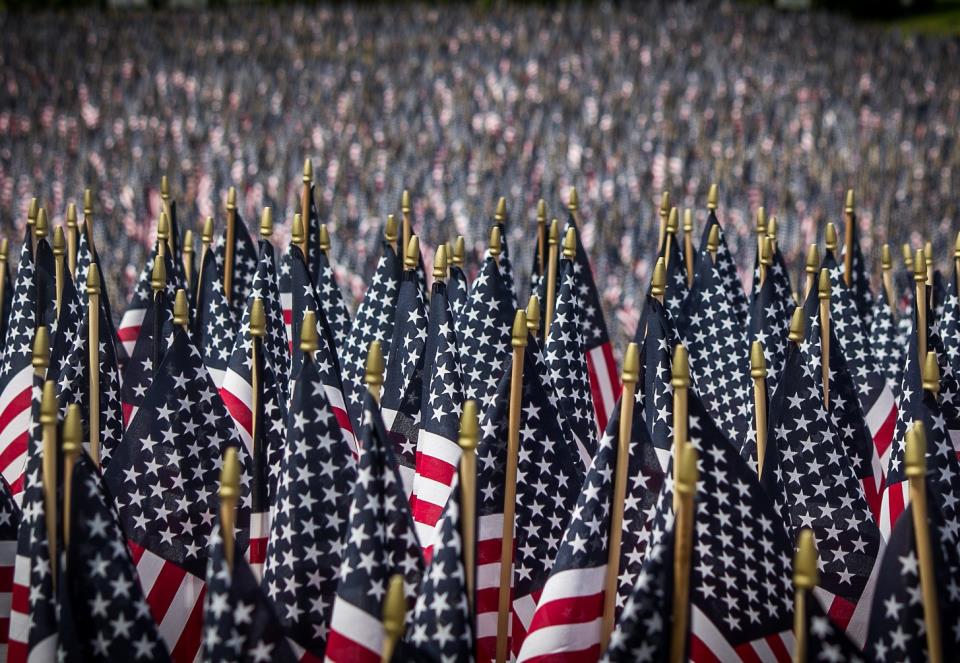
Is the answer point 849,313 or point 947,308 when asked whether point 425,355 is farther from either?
point 947,308

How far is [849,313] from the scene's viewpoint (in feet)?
19.2

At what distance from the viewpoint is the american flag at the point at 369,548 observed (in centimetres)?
371

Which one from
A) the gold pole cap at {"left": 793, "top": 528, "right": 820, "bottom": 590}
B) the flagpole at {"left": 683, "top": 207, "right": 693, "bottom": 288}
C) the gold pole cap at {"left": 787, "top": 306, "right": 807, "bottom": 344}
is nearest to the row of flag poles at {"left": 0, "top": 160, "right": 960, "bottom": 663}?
the gold pole cap at {"left": 793, "top": 528, "right": 820, "bottom": 590}

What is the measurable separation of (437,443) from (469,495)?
0.97m

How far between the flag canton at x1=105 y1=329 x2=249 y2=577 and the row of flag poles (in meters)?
0.01

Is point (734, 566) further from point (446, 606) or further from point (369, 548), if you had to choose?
point (369, 548)

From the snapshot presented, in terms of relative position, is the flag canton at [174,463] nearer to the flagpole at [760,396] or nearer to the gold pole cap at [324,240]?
the gold pole cap at [324,240]

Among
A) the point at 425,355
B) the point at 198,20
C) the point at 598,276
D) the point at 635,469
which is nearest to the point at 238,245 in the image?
the point at 425,355

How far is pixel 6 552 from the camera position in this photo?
4109 millimetres

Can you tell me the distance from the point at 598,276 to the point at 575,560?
639 centimetres

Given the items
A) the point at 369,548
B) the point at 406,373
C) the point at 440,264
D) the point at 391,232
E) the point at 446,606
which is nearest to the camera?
the point at 446,606

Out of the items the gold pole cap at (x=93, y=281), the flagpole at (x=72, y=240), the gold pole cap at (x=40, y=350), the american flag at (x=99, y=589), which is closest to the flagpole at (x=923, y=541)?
the american flag at (x=99, y=589)

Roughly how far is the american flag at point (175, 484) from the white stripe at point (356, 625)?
96 cm

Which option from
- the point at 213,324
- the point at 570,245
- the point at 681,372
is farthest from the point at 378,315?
the point at 681,372
